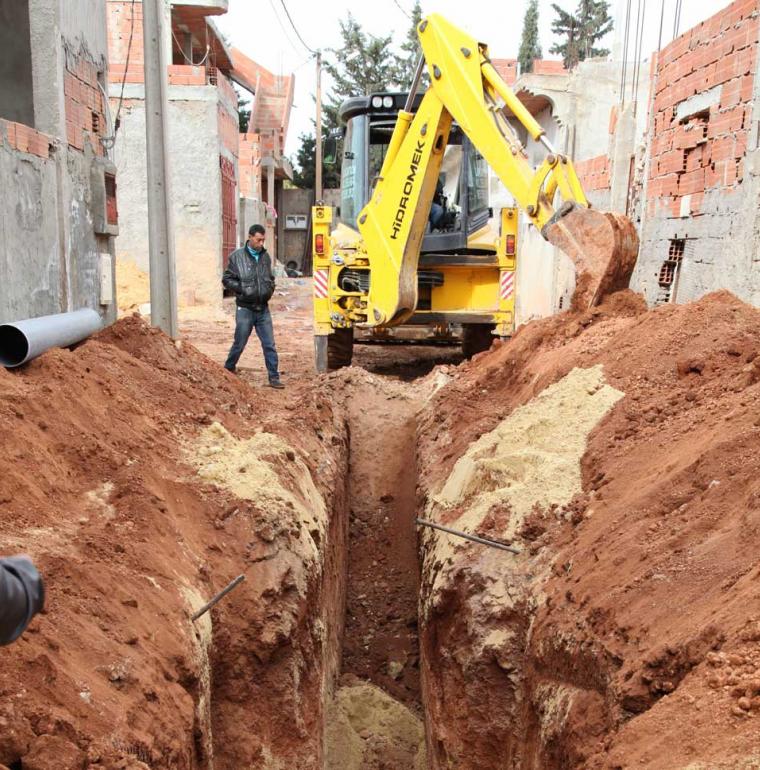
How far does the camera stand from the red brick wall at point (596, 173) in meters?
12.7

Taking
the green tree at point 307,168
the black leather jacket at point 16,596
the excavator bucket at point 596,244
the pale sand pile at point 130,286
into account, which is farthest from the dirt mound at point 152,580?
the green tree at point 307,168

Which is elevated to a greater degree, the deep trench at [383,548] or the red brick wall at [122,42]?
the red brick wall at [122,42]

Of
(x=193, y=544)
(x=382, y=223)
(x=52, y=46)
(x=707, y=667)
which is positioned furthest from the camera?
(x=382, y=223)

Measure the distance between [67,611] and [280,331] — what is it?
14432 millimetres

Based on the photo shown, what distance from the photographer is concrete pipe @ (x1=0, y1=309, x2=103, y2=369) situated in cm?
500

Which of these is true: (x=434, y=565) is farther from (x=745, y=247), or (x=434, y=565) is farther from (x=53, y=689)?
(x=745, y=247)

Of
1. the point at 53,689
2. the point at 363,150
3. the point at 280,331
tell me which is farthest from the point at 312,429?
the point at 280,331

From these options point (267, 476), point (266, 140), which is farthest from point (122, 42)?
point (267, 476)

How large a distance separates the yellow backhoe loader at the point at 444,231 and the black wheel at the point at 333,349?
0.05 feet

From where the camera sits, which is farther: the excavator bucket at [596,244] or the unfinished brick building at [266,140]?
the unfinished brick building at [266,140]

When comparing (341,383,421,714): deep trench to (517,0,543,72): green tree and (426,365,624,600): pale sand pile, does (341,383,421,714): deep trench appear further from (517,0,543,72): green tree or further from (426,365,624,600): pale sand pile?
(517,0,543,72): green tree

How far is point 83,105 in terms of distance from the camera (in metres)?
8.30

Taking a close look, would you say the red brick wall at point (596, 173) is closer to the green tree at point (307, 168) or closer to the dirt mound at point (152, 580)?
the dirt mound at point (152, 580)

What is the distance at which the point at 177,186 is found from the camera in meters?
17.4
